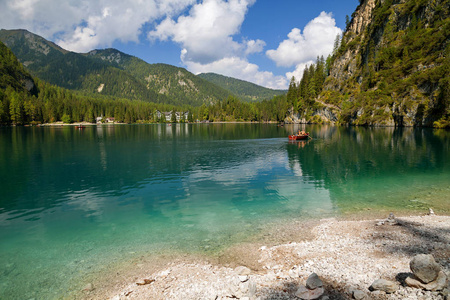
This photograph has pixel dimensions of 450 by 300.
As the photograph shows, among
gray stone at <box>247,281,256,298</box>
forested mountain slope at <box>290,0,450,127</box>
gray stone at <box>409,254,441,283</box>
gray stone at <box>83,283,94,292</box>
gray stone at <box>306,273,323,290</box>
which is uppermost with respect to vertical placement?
forested mountain slope at <box>290,0,450,127</box>

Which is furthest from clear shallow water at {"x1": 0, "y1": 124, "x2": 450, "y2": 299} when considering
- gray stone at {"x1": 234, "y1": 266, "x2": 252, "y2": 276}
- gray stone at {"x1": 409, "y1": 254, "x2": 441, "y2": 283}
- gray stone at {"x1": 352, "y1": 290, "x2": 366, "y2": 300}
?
gray stone at {"x1": 409, "y1": 254, "x2": 441, "y2": 283}

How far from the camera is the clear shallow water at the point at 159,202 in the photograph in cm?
1319

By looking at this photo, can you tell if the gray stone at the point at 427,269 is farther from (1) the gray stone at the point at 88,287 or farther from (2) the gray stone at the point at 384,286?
(1) the gray stone at the point at 88,287

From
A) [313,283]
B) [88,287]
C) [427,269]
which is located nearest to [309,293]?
[313,283]

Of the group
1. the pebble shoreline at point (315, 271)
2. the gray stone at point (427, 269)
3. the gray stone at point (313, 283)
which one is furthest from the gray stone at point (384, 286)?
the gray stone at point (313, 283)

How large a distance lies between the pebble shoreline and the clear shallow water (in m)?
2.69

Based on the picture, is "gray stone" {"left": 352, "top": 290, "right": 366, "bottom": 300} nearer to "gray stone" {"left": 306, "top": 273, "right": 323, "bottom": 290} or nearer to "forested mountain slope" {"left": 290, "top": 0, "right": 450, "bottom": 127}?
"gray stone" {"left": 306, "top": 273, "right": 323, "bottom": 290}

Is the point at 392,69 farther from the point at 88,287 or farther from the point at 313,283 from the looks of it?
the point at 88,287

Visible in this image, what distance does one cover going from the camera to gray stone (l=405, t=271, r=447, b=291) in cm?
775

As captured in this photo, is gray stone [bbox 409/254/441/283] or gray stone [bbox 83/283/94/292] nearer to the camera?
gray stone [bbox 409/254/441/283]

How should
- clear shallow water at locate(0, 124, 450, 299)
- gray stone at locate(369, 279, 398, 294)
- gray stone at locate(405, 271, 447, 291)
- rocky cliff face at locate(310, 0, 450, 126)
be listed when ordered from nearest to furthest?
gray stone at locate(405, 271, 447, 291) < gray stone at locate(369, 279, 398, 294) < clear shallow water at locate(0, 124, 450, 299) < rocky cliff face at locate(310, 0, 450, 126)

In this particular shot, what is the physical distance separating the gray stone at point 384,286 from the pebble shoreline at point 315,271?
4.2 inches

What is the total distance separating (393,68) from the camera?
130 meters

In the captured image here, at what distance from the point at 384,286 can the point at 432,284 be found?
1444 mm
